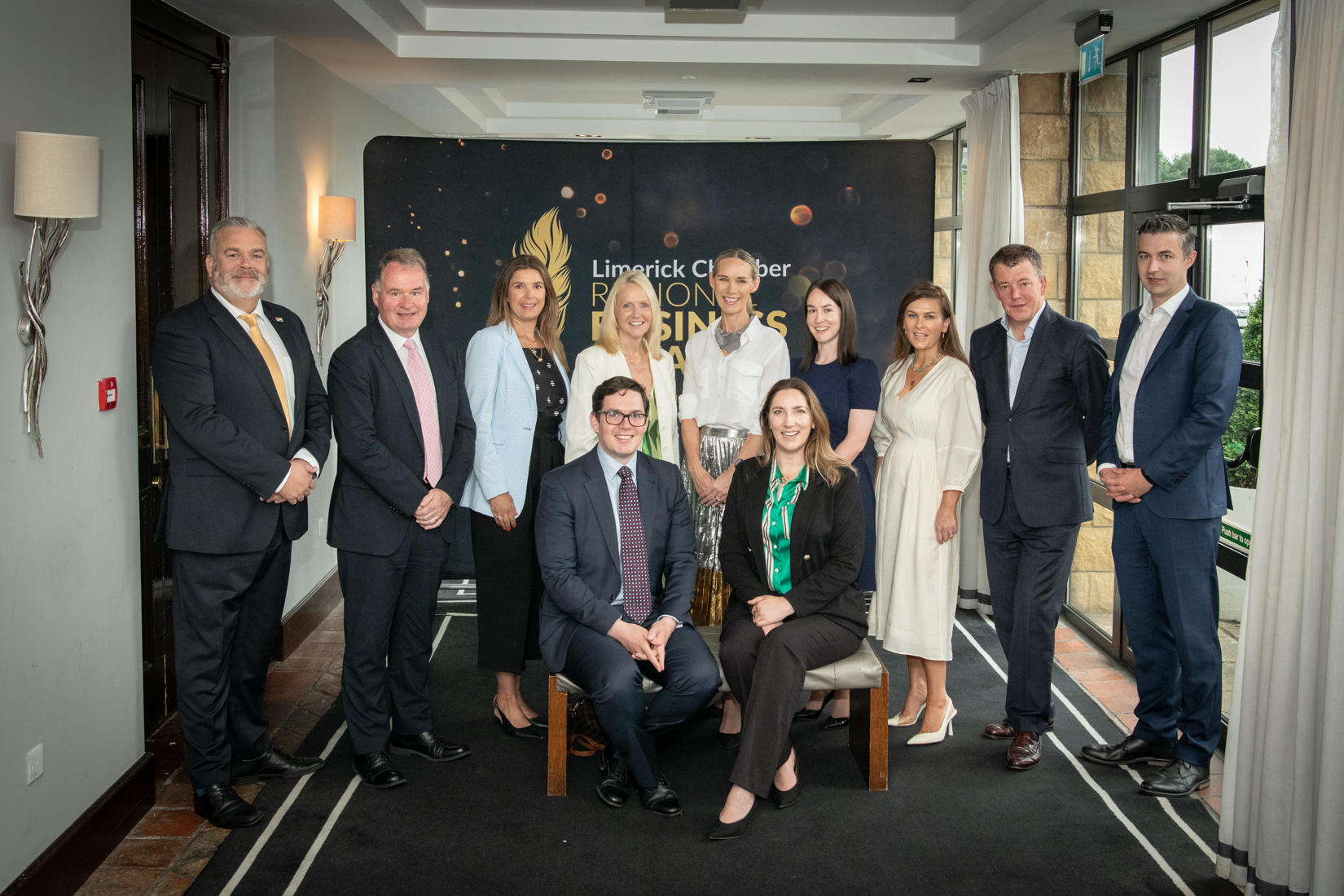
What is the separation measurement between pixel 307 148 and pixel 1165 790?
4.75m

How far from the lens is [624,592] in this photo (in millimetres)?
3502

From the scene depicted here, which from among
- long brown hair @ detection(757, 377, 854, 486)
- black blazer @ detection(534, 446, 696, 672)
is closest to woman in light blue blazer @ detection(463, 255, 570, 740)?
black blazer @ detection(534, 446, 696, 672)

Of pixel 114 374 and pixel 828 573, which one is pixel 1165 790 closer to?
pixel 828 573

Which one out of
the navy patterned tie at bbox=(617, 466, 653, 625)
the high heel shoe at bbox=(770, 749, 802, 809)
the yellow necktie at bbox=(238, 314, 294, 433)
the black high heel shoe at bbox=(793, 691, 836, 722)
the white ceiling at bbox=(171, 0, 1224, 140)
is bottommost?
the high heel shoe at bbox=(770, 749, 802, 809)

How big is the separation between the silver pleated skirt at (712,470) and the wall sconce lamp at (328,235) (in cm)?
244

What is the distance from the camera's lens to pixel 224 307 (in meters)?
3.24

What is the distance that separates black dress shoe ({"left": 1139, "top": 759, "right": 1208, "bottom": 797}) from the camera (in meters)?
3.46

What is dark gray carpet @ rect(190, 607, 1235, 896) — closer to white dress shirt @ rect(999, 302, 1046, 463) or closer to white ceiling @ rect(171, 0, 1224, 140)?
white dress shirt @ rect(999, 302, 1046, 463)

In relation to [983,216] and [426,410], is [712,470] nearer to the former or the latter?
[426,410]

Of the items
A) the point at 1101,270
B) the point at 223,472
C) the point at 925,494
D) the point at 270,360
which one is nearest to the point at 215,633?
the point at 223,472

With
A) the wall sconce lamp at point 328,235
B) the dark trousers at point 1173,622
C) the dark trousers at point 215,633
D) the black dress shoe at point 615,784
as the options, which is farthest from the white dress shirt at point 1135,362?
the wall sconce lamp at point 328,235

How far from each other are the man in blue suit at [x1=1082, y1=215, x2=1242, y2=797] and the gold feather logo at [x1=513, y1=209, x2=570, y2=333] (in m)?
2.75

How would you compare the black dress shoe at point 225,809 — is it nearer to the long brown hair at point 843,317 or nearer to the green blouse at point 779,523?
the green blouse at point 779,523

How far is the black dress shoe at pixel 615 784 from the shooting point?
133 inches
